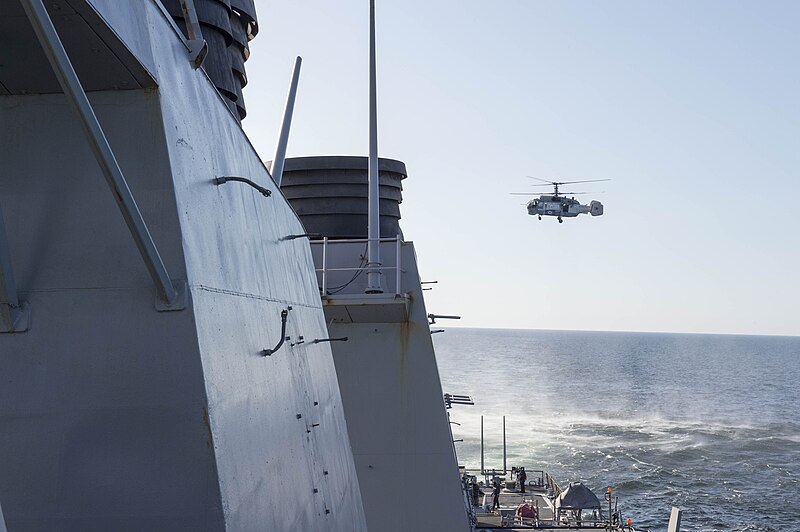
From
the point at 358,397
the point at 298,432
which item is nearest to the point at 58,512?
the point at 298,432

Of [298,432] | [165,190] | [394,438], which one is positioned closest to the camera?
[165,190]

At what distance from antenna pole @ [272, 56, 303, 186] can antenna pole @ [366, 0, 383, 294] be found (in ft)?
15.7

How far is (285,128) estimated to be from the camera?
6934 mm

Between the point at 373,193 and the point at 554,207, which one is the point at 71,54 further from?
the point at 554,207

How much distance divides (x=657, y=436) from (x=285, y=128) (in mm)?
55927

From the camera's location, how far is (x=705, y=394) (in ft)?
298

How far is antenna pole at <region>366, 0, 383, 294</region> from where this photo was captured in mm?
11836

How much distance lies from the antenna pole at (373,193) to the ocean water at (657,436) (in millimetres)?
23748

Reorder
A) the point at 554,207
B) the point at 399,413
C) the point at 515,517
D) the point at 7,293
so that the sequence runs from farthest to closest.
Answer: the point at 554,207 < the point at 515,517 < the point at 399,413 < the point at 7,293

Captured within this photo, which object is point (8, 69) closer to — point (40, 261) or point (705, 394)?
point (40, 261)

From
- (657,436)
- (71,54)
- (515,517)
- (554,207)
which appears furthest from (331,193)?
(657,436)

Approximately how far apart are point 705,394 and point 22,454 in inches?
3845

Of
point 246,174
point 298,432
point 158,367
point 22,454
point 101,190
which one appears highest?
point 246,174

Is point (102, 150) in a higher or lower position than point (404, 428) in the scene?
higher
